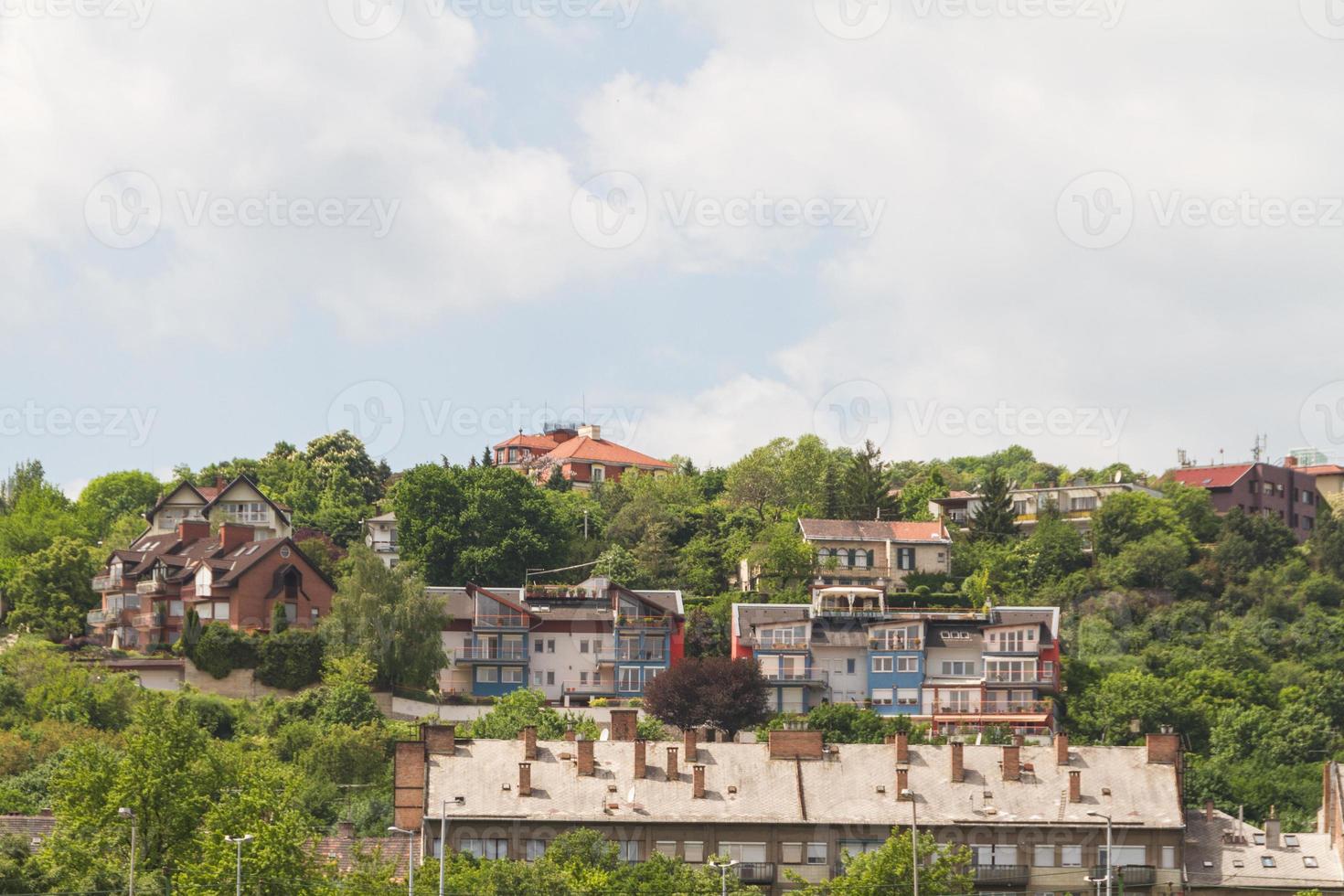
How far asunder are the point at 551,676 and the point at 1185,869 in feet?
155

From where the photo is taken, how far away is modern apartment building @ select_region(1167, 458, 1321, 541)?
15600cm

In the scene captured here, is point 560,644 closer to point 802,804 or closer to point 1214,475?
point 802,804

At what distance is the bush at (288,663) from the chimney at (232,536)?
14.9m

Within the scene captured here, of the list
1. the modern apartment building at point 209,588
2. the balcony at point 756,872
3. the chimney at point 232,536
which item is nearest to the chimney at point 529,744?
the balcony at point 756,872

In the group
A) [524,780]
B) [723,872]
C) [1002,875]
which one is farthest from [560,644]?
[723,872]

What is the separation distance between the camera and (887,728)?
10894 centimetres

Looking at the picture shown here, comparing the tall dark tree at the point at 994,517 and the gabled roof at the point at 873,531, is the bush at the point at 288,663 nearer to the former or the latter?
the gabled roof at the point at 873,531

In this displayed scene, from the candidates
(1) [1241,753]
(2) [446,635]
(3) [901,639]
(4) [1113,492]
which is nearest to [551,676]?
(2) [446,635]

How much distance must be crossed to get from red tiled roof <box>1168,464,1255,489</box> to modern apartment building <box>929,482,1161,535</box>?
3575 mm

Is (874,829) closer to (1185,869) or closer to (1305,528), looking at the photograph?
(1185,869)

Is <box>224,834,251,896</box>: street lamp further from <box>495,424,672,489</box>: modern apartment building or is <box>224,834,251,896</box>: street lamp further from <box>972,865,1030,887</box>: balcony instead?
<box>495,424,672,489</box>: modern apartment building

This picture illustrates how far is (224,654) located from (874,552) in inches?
1616

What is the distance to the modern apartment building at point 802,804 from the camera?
274 feet

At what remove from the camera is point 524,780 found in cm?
8481
